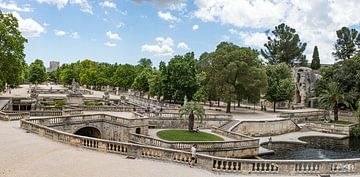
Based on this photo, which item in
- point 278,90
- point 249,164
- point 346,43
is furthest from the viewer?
point 346,43

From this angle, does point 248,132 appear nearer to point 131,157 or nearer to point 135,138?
point 135,138

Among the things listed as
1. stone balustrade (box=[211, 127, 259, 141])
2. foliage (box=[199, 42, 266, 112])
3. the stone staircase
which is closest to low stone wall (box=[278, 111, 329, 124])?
foliage (box=[199, 42, 266, 112])

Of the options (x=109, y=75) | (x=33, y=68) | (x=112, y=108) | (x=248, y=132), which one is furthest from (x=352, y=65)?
(x=33, y=68)

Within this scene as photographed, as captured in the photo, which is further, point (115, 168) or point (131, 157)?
point (131, 157)

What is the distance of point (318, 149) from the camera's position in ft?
124

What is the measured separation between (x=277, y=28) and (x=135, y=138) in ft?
219

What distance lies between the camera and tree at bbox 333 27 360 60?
82.4 m

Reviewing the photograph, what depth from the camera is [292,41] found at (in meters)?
87.4

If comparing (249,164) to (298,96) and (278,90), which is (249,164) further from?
(298,96)

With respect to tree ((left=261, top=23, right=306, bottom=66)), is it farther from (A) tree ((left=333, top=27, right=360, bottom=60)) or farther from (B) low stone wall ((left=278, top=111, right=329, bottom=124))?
(B) low stone wall ((left=278, top=111, right=329, bottom=124))

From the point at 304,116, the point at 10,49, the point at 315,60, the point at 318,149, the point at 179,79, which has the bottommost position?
the point at 318,149

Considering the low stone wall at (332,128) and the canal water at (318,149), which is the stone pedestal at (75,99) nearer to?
the canal water at (318,149)

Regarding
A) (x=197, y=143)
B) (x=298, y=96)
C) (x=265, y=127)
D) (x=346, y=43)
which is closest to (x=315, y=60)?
(x=346, y=43)

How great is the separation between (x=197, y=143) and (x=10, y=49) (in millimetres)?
29549
